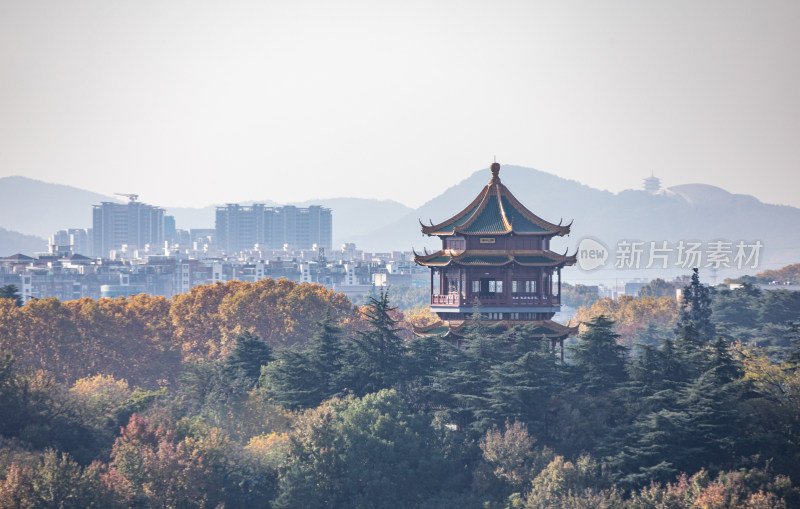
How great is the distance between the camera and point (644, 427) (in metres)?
55.5

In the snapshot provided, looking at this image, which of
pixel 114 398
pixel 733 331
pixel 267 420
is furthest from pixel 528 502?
pixel 733 331

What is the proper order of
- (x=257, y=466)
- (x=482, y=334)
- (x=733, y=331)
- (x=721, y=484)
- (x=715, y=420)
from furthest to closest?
(x=733, y=331)
(x=482, y=334)
(x=257, y=466)
(x=715, y=420)
(x=721, y=484)

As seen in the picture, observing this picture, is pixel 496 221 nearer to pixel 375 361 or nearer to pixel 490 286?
pixel 490 286

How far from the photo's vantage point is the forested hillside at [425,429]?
5316 cm

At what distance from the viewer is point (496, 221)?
66375mm

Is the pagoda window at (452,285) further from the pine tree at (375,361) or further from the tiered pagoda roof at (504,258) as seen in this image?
the pine tree at (375,361)

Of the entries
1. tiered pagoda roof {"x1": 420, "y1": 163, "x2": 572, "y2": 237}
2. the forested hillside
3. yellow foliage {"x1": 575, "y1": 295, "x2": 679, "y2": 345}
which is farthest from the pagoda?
yellow foliage {"x1": 575, "y1": 295, "x2": 679, "y2": 345}

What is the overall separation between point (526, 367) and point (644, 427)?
6923 mm

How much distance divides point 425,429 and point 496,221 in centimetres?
1290

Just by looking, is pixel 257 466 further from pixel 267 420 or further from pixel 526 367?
pixel 526 367

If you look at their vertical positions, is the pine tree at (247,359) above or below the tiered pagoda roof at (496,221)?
below

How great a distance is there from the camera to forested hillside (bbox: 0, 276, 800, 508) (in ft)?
174

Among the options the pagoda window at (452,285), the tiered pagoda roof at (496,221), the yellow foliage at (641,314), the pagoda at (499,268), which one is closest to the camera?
the pagoda at (499,268)

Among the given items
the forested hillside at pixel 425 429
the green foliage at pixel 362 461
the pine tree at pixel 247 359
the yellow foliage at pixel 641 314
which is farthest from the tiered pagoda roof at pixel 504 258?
the yellow foliage at pixel 641 314
